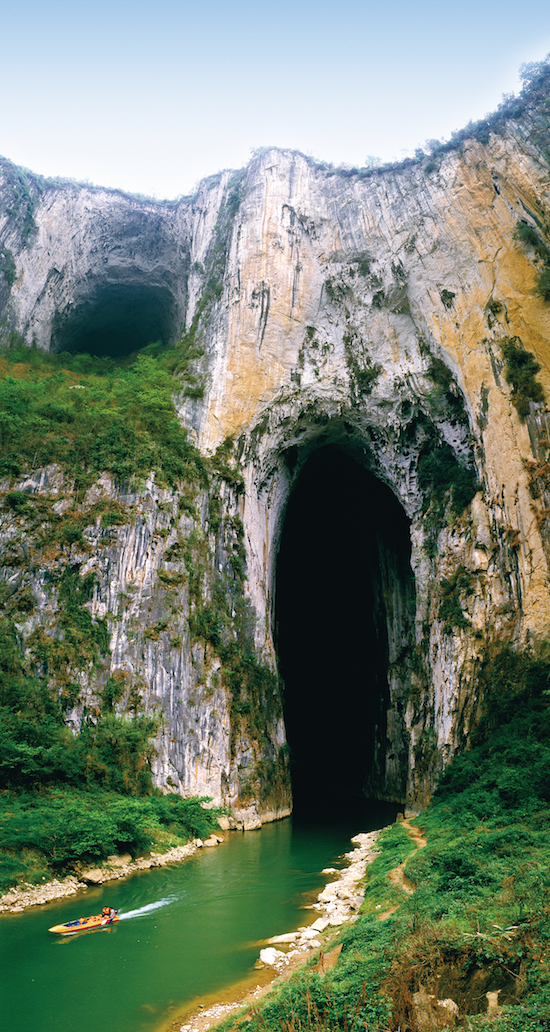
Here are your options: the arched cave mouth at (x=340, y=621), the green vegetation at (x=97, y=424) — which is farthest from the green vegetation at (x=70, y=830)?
the arched cave mouth at (x=340, y=621)

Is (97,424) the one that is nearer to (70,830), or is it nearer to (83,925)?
(70,830)

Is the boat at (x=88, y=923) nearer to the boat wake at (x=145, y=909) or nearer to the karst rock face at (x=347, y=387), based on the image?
the boat wake at (x=145, y=909)

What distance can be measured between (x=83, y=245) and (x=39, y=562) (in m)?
19.0

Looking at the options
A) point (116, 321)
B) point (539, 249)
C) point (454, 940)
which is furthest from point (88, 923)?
point (116, 321)

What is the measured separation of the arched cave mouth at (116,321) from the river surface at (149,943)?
25.0 metres

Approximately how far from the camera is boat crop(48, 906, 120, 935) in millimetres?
8059

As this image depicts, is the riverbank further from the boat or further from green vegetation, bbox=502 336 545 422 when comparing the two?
green vegetation, bbox=502 336 545 422

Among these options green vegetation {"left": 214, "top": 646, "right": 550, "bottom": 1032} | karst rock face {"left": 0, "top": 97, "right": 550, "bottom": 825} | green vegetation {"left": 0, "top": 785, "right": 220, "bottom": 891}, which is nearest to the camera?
green vegetation {"left": 214, "top": 646, "right": 550, "bottom": 1032}

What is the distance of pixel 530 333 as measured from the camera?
18312mm

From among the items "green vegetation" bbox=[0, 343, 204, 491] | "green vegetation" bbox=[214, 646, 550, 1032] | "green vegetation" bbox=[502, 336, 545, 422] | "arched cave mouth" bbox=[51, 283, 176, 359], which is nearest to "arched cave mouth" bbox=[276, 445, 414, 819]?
"green vegetation" bbox=[0, 343, 204, 491]

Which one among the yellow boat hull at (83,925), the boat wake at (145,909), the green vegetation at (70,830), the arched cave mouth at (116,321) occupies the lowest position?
the boat wake at (145,909)

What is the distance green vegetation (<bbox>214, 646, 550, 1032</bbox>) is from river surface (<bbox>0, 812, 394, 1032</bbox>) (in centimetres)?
140

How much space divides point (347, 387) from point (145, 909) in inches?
714

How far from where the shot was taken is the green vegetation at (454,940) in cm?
449
